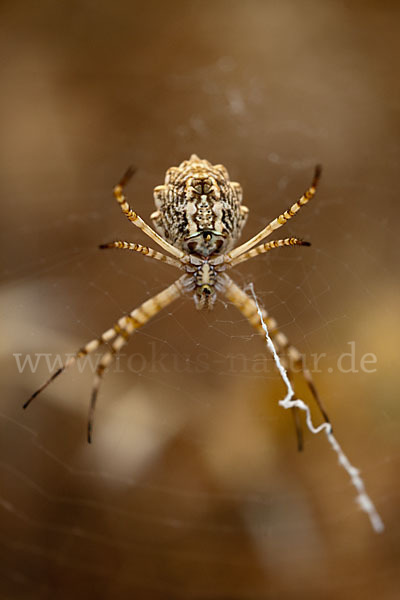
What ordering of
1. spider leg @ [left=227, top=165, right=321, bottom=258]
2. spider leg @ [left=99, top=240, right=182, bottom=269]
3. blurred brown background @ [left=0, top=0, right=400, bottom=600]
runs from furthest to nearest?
blurred brown background @ [left=0, top=0, right=400, bottom=600]
spider leg @ [left=227, top=165, right=321, bottom=258]
spider leg @ [left=99, top=240, right=182, bottom=269]

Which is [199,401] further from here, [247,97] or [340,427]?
[247,97]

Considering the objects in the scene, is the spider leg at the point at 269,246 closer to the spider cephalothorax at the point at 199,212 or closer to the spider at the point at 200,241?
the spider at the point at 200,241

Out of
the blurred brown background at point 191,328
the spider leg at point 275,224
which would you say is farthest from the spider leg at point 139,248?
the blurred brown background at point 191,328

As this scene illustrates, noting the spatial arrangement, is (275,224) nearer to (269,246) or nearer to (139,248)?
(269,246)

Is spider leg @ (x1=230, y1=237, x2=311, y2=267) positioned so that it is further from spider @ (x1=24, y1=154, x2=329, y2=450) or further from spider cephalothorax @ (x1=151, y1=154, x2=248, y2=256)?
spider cephalothorax @ (x1=151, y1=154, x2=248, y2=256)

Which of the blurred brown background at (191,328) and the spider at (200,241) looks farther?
the blurred brown background at (191,328)

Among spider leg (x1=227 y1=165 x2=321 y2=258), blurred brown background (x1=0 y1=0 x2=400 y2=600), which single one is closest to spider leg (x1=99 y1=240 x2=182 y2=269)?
spider leg (x1=227 y1=165 x2=321 y2=258)

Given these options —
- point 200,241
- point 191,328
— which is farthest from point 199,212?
point 191,328
